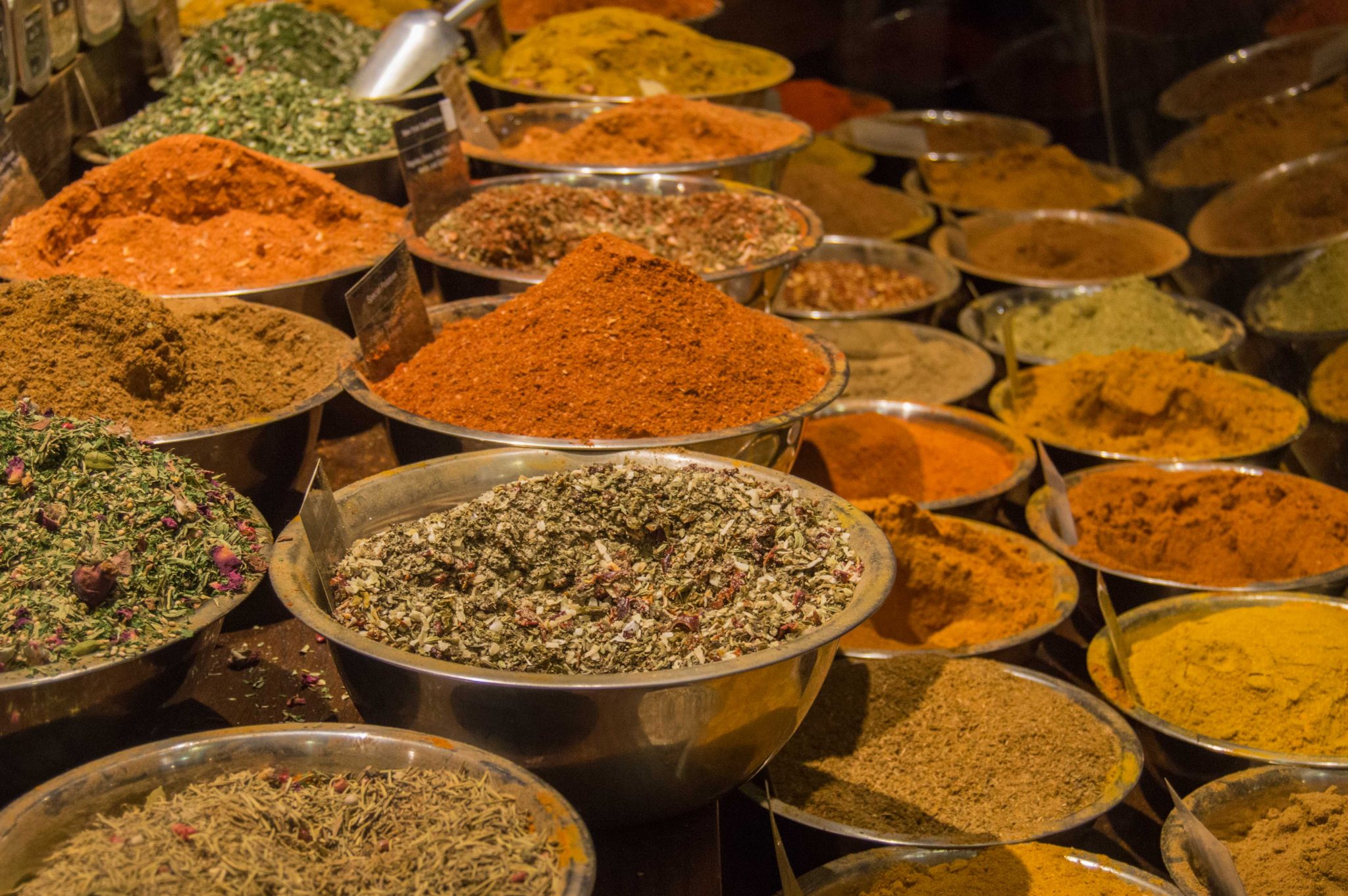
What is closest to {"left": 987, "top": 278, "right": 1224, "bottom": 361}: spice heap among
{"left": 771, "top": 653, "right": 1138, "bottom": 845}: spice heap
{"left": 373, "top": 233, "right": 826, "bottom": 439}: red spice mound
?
{"left": 771, "top": 653, "right": 1138, "bottom": 845}: spice heap

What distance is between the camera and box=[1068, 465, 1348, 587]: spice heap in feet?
7.41

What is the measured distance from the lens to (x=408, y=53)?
124 inches

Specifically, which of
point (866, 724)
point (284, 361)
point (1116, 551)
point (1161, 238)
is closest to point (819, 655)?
point (866, 724)

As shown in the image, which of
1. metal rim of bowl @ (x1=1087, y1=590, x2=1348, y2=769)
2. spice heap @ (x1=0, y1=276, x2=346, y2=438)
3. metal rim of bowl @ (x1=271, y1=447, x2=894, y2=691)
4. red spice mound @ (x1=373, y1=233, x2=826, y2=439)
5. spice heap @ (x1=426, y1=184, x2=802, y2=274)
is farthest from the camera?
spice heap @ (x1=426, y1=184, x2=802, y2=274)

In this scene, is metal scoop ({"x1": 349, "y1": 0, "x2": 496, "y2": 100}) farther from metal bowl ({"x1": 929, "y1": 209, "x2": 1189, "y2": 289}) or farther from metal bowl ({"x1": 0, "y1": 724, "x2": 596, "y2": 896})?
metal bowl ({"x1": 0, "y1": 724, "x2": 596, "y2": 896})

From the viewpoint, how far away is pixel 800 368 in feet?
5.95

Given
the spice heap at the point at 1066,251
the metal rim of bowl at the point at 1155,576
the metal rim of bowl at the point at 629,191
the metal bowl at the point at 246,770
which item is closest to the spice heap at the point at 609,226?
the metal rim of bowl at the point at 629,191

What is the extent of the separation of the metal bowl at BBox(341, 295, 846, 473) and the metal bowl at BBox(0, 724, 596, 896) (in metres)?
0.50

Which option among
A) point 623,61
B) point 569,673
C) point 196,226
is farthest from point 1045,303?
point 569,673

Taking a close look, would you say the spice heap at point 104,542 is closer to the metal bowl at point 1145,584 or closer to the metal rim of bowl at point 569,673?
the metal rim of bowl at point 569,673

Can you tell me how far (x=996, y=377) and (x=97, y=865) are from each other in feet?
8.43

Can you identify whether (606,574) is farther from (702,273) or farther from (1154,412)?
(1154,412)

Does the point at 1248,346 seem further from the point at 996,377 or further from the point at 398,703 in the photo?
the point at 398,703

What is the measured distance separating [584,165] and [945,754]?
1.44 m
